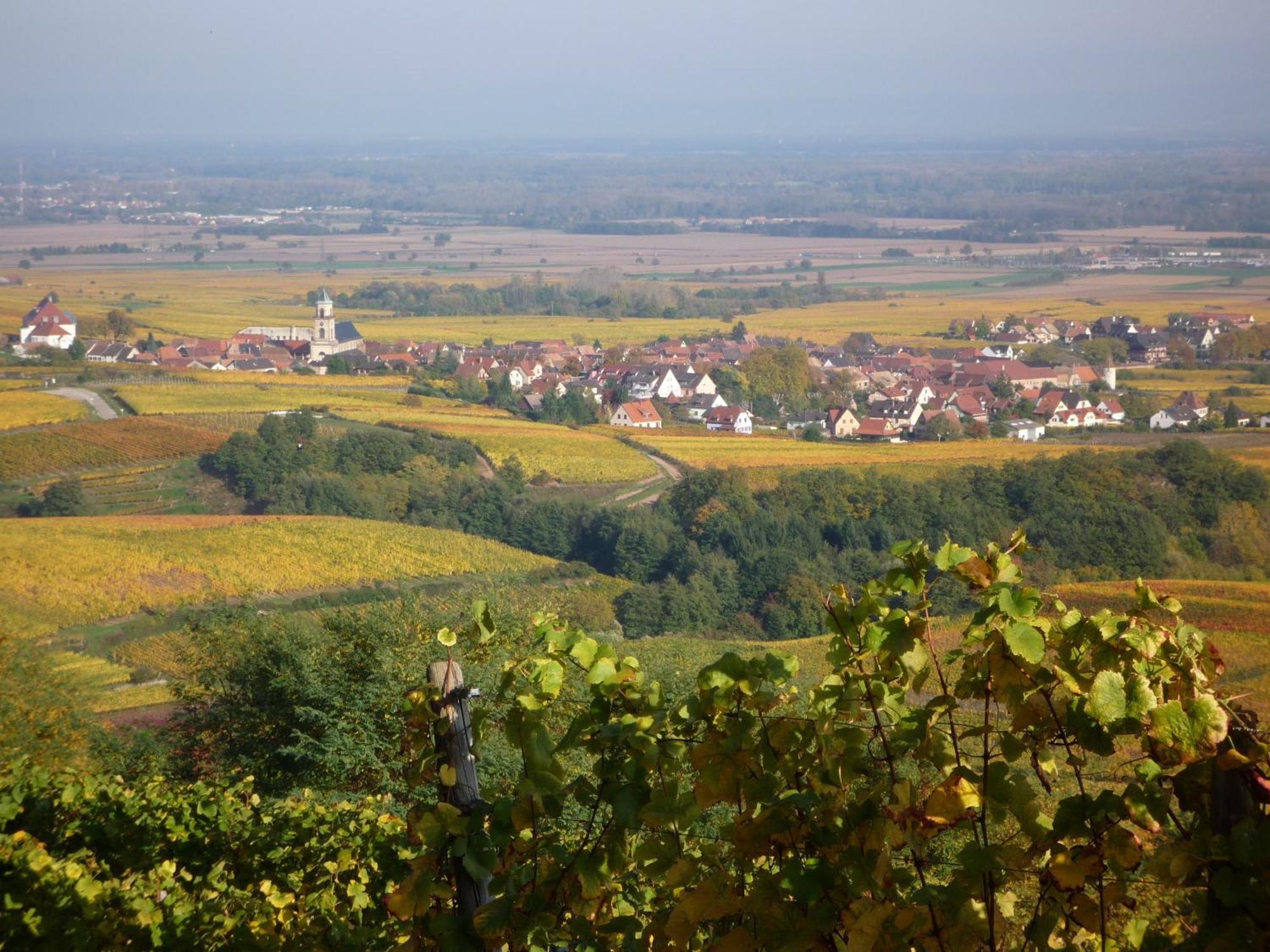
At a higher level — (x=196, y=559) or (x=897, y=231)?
(x=897, y=231)

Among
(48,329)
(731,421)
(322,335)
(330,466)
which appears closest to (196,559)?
(330,466)

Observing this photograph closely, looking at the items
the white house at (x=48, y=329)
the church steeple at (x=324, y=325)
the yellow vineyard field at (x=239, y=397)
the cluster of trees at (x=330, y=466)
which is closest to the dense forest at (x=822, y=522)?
the cluster of trees at (x=330, y=466)

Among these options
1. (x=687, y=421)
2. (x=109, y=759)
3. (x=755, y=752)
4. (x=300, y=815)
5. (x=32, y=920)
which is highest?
(x=755, y=752)

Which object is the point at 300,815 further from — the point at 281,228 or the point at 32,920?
the point at 281,228

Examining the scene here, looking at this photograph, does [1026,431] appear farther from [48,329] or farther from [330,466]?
[48,329]

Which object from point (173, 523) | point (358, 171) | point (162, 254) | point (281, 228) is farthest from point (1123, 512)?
point (358, 171)
